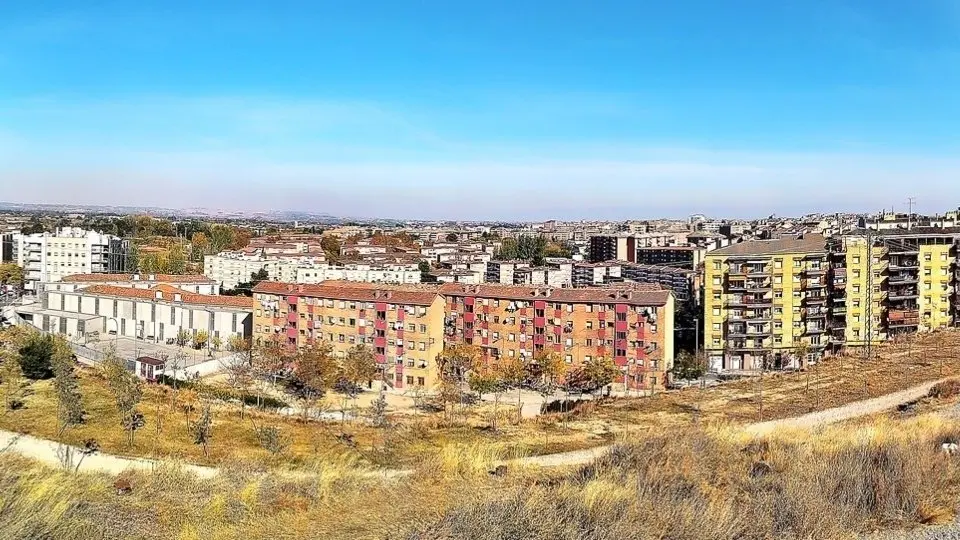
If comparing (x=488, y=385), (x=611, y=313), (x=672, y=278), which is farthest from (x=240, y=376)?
(x=672, y=278)

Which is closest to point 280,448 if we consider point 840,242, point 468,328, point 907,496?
point 907,496

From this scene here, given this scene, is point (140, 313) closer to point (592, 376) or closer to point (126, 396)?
point (126, 396)

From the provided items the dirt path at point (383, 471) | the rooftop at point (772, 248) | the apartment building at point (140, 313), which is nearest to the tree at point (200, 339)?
the apartment building at point (140, 313)

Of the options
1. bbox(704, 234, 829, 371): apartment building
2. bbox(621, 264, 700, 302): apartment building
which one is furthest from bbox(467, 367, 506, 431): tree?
bbox(621, 264, 700, 302): apartment building

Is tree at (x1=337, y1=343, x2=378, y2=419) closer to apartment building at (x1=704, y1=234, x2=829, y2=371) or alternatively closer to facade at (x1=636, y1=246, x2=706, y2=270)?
apartment building at (x1=704, y1=234, x2=829, y2=371)

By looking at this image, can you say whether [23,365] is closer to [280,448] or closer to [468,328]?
[280,448]

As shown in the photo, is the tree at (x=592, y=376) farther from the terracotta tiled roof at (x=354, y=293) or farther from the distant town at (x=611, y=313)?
the terracotta tiled roof at (x=354, y=293)

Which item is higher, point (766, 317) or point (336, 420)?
point (766, 317)
